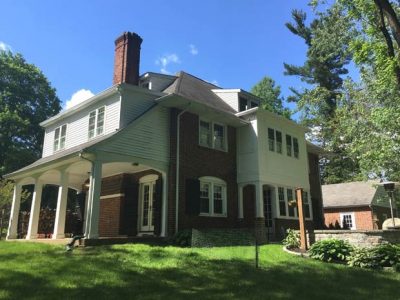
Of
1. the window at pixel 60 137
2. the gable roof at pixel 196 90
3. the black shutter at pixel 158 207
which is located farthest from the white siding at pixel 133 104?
the window at pixel 60 137

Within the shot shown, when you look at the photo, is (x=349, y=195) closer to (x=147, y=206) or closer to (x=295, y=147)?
(x=295, y=147)

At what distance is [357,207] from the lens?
3173 cm

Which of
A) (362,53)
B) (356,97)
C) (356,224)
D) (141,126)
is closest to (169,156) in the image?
(141,126)

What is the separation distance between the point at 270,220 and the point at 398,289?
1156cm

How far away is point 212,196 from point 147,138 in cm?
418

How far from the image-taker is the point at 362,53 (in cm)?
1491

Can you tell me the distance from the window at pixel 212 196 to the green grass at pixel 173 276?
5.43 meters

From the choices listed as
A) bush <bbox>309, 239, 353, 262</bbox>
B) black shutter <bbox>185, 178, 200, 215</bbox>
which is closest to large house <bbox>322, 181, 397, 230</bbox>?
black shutter <bbox>185, 178, 200, 215</bbox>

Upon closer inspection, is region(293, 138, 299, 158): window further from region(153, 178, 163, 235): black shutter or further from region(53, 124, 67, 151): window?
region(53, 124, 67, 151): window

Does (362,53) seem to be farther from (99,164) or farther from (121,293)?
(121,293)

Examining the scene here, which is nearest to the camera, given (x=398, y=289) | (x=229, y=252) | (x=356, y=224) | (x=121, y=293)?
(x=121, y=293)

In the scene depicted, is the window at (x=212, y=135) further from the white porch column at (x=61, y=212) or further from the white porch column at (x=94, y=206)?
the white porch column at (x=61, y=212)

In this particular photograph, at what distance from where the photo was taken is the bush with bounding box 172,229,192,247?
13938 mm

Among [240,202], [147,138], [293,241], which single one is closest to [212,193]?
[240,202]
